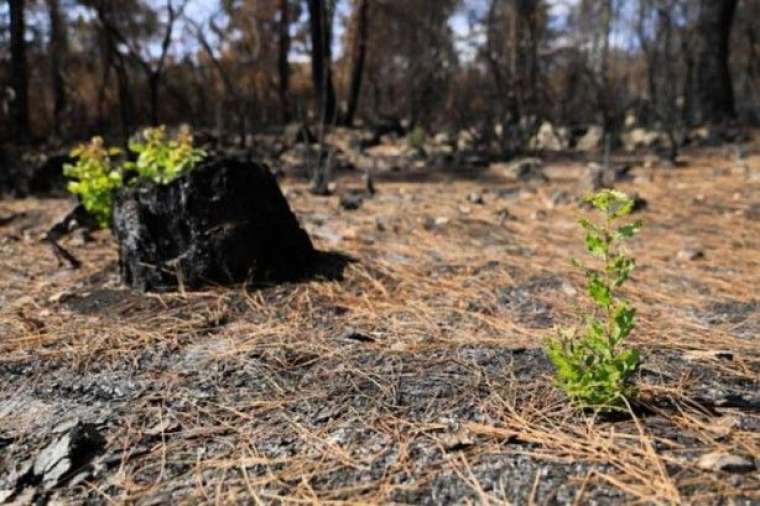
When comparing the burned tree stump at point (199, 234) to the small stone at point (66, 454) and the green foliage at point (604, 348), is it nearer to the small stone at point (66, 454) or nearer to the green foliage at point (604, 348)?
the small stone at point (66, 454)

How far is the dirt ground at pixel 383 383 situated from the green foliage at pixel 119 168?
0.33m

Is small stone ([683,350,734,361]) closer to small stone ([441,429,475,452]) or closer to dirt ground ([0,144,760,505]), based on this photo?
dirt ground ([0,144,760,505])

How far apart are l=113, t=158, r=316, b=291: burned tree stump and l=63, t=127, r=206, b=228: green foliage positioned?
1.51 ft

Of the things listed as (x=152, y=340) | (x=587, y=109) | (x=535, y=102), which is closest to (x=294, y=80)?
(x=587, y=109)

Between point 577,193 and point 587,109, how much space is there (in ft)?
28.1

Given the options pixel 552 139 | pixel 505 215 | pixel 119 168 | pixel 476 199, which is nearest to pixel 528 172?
pixel 476 199

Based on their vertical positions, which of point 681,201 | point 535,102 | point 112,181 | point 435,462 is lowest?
point 435,462

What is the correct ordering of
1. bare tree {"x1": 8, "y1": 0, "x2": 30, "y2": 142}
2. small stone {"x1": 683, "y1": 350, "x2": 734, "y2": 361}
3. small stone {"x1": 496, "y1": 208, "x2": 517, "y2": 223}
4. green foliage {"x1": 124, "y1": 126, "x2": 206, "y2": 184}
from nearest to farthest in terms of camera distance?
small stone {"x1": 683, "y1": 350, "x2": 734, "y2": 361} < green foliage {"x1": 124, "y1": 126, "x2": 206, "y2": 184} < small stone {"x1": 496, "y1": 208, "x2": 517, "y2": 223} < bare tree {"x1": 8, "y1": 0, "x2": 30, "y2": 142}

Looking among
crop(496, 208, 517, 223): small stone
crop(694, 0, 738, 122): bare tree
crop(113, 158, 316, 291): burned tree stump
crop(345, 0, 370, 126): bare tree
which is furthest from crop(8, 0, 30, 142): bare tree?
crop(694, 0, 738, 122): bare tree

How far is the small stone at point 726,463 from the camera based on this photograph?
1.36m

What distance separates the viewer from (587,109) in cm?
1292

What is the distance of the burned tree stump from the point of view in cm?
280

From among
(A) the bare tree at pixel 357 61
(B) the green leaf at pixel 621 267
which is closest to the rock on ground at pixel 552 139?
(A) the bare tree at pixel 357 61

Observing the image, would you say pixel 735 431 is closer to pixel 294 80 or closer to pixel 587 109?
pixel 587 109
